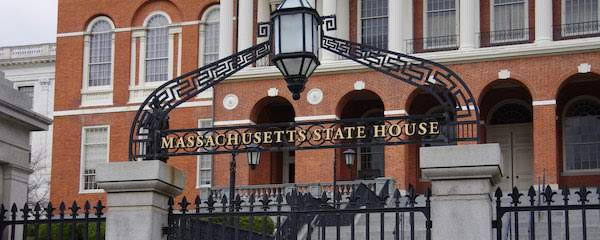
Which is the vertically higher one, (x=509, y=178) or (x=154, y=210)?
(x=509, y=178)

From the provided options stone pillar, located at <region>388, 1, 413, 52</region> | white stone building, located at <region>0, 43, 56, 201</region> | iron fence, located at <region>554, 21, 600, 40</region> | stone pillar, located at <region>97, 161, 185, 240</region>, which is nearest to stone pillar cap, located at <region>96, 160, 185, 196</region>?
stone pillar, located at <region>97, 161, 185, 240</region>

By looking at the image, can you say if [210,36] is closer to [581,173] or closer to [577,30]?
[577,30]

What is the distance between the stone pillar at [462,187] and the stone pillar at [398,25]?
32.2 meters

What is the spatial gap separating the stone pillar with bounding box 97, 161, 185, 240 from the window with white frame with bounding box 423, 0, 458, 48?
107 ft

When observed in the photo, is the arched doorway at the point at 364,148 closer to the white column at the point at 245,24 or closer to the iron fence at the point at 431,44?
the iron fence at the point at 431,44

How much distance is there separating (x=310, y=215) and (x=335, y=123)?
903 millimetres

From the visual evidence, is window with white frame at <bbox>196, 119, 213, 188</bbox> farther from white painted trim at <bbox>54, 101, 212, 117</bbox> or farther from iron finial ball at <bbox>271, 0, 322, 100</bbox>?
iron finial ball at <bbox>271, 0, 322, 100</bbox>

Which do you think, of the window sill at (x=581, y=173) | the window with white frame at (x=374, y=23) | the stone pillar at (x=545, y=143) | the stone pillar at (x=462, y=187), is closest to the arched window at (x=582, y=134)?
the window sill at (x=581, y=173)

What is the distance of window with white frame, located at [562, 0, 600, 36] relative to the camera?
40875mm

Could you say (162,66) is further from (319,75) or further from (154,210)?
(154,210)

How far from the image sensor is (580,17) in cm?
4125

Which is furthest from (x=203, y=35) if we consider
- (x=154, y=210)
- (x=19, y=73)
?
(x=154, y=210)

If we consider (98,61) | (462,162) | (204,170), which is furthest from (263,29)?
(98,61)

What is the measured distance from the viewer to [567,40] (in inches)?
1580
